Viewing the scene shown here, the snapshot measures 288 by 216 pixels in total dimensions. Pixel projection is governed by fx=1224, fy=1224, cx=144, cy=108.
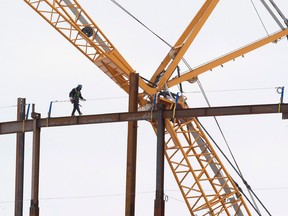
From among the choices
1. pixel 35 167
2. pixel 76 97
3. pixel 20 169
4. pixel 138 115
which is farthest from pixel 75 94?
pixel 138 115

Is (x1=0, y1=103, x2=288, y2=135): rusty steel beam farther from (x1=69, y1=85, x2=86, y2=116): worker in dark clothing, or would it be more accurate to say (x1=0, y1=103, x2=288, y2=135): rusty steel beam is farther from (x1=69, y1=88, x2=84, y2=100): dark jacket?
(x1=69, y1=88, x2=84, y2=100): dark jacket

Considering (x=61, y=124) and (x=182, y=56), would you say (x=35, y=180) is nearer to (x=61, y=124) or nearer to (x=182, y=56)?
(x=61, y=124)

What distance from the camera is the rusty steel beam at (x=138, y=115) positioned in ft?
176

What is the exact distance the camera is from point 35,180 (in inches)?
2242

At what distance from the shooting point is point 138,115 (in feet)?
185

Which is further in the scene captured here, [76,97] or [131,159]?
[76,97]

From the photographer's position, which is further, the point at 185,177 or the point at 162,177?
the point at 185,177

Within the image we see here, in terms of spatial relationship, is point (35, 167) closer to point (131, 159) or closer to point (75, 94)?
point (131, 159)

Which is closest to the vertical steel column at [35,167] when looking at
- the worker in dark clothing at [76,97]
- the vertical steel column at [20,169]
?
the vertical steel column at [20,169]

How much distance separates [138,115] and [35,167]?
540cm

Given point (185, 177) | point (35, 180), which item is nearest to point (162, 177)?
point (35, 180)

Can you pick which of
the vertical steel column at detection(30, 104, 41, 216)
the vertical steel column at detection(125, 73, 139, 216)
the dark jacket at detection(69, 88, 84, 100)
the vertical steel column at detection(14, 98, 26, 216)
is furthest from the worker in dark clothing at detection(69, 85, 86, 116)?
the vertical steel column at detection(30, 104, 41, 216)

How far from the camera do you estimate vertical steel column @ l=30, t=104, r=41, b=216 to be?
56.4 m

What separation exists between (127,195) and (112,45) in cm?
1412
